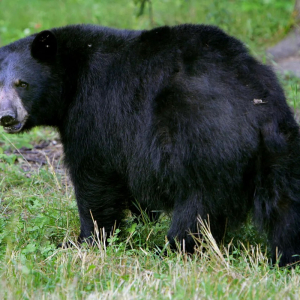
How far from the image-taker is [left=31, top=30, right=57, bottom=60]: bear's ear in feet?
14.8

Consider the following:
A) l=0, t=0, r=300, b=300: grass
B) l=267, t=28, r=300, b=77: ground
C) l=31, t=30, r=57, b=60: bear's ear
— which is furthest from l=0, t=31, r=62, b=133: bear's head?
l=267, t=28, r=300, b=77: ground

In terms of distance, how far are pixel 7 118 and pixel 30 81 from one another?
1.36 feet

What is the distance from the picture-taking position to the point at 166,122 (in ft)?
13.4

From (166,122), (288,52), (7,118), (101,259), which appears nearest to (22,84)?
(7,118)

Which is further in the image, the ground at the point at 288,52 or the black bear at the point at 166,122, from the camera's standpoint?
the ground at the point at 288,52

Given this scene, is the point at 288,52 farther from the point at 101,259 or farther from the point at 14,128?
the point at 101,259

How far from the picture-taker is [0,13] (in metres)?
14.1

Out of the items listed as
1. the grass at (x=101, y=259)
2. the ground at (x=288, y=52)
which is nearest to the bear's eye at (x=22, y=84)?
the grass at (x=101, y=259)

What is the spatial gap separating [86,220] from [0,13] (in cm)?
1093

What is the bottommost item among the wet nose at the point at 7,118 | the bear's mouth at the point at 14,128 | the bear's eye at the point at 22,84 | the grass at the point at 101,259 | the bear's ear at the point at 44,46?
the grass at the point at 101,259

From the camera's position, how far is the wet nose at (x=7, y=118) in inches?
172

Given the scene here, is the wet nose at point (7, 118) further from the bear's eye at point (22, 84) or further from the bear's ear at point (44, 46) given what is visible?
the bear's ear at point (44, 46)

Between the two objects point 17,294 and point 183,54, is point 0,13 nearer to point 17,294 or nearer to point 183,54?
point 183,54

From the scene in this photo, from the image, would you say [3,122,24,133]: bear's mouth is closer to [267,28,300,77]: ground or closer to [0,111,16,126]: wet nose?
[0,111,16,126]: wet nose
